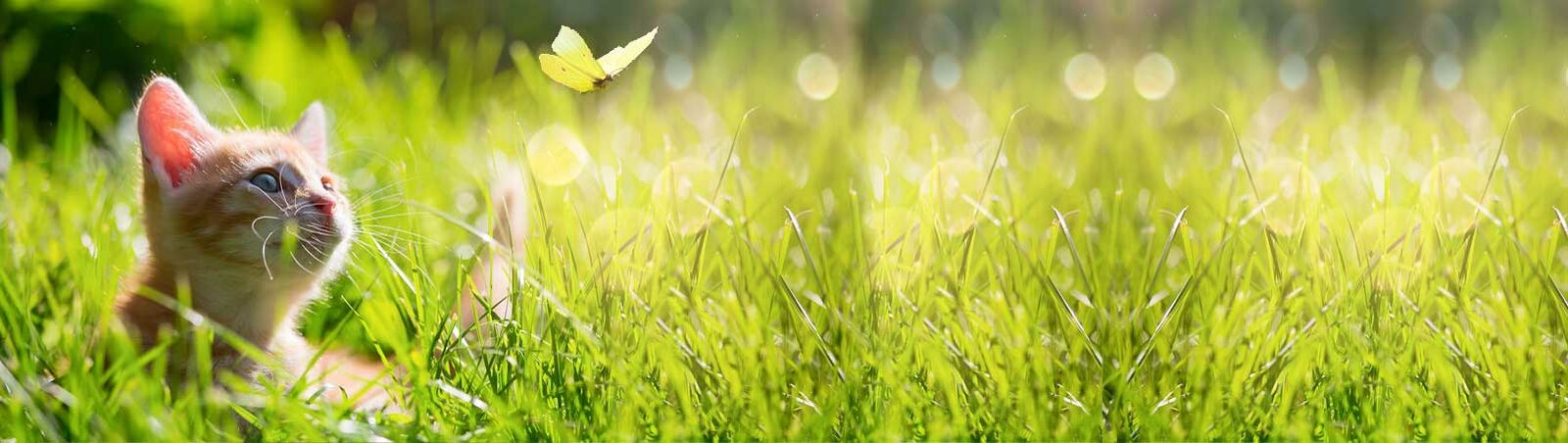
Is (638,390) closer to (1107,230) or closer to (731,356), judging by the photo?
(731,356)

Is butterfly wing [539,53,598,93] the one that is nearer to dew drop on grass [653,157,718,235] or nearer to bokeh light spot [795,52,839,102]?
dew drop on grass [653,157,718,235]

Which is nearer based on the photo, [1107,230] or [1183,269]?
[1107,230]

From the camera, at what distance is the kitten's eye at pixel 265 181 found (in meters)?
1.64

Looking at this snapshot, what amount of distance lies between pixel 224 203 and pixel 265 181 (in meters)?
0.06

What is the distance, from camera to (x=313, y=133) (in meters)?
1.91

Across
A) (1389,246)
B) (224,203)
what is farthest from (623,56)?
(1389,246)

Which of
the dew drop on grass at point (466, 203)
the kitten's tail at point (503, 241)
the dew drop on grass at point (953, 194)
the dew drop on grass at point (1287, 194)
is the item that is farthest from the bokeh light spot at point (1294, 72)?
the dew drop on grass at point (466, 203)

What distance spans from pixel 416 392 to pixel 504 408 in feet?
0.38

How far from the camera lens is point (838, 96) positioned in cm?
187

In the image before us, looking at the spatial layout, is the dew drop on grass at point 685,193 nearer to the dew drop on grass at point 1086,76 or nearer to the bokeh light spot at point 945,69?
the bokeh light spot at point 945,69

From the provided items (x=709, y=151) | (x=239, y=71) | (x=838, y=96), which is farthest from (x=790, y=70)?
(x=239, y=71)

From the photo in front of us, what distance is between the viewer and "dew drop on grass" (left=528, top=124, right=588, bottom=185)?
2.22m

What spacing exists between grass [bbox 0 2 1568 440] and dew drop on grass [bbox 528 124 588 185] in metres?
0.05

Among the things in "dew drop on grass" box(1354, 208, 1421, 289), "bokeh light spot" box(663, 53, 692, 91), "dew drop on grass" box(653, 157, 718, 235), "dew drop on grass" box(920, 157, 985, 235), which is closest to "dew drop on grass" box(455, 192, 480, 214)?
"dew drop on grass" box(653, 157, 718, 235)
